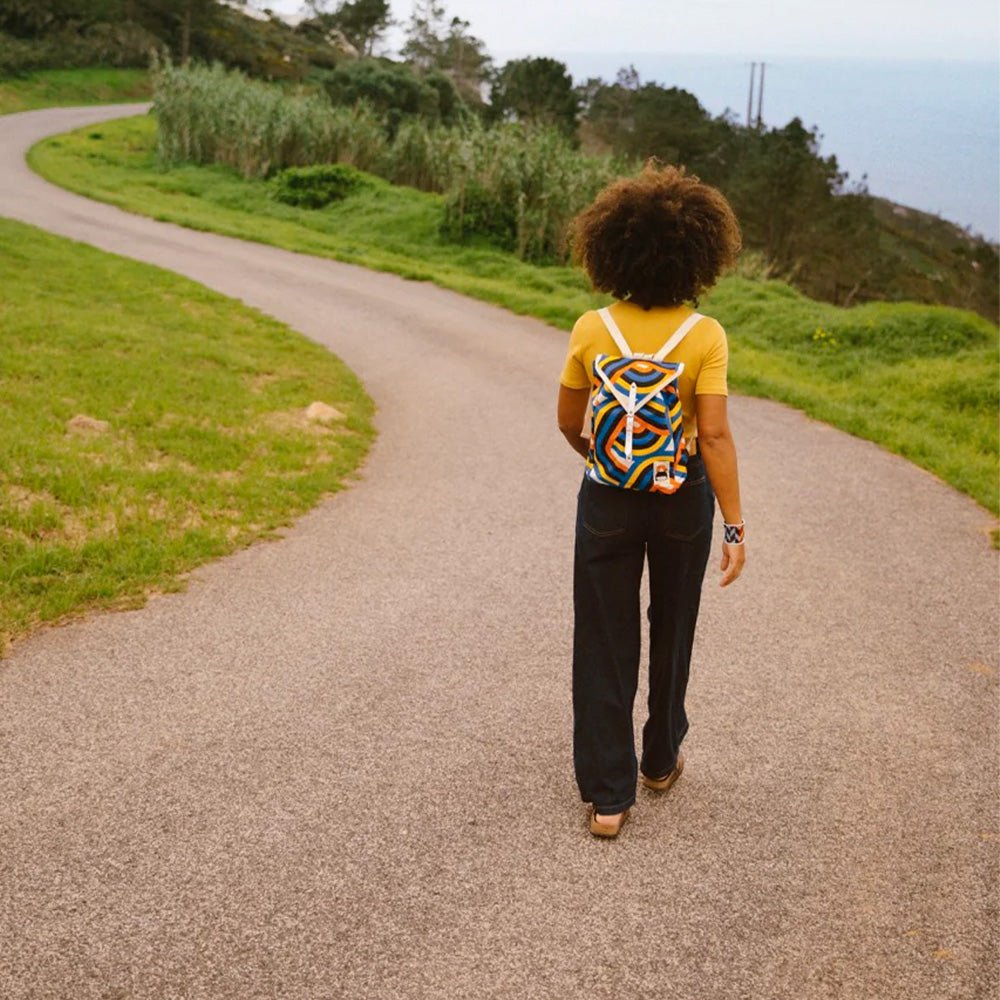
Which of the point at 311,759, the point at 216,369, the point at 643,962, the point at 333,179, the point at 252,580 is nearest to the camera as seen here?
the point at 643,962

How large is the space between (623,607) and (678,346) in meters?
0.89

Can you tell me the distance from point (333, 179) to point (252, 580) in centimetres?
1965

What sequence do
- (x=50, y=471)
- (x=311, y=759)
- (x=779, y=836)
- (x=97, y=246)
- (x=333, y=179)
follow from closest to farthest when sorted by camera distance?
(x=779, y=836)
(x=311, y=759)
(x=50, y=471)
(x=97, y=246)
(x=333, y=179)

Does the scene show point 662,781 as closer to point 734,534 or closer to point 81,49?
point 734,534

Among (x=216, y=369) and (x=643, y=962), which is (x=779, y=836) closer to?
(x=643, y=962)

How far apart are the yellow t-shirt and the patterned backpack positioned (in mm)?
22

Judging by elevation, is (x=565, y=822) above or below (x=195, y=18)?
below

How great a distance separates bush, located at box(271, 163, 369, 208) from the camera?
23438 mm

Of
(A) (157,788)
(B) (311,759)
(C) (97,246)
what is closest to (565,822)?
(B) (311,759)

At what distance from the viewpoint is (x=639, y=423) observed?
3.13 metres

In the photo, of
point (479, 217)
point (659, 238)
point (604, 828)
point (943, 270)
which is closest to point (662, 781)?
point (604, 828)

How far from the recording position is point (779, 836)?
358 centimetres

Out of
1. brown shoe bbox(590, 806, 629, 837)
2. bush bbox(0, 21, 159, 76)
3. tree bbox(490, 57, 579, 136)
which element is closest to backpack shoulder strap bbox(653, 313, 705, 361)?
brown shoe bbox(590, 806, 629, 837)

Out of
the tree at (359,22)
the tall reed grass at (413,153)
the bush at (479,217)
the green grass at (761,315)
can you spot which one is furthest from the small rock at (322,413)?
the tree at (359,22)
